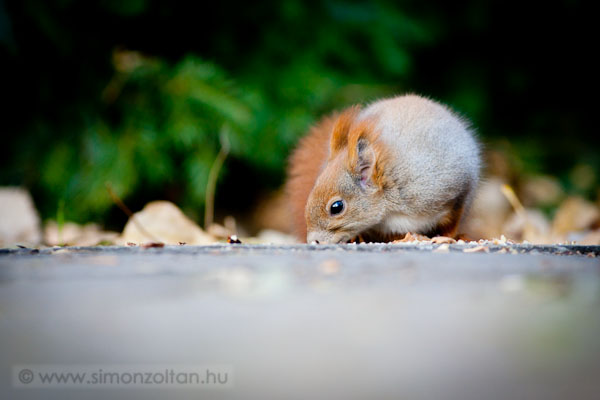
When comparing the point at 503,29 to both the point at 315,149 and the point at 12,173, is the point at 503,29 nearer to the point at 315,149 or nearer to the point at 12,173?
the point at 315,149

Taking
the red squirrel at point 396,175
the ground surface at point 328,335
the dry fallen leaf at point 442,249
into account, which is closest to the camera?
the ground surface at point 328,335

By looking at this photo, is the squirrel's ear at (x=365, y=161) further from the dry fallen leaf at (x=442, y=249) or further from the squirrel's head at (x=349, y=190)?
the dry fallen leaf at (x=442, y=249)

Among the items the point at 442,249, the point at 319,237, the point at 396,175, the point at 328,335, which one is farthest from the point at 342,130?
the point at 328,335

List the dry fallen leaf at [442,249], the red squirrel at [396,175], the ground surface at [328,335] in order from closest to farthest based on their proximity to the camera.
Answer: the ground surface at [328,335], the dry fallen leaf at [442,249], the red squirrel at [396,175]

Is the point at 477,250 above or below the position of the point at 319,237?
below

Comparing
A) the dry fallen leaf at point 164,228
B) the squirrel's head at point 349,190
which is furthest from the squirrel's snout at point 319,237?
the dry fallen leaf at point 164,228

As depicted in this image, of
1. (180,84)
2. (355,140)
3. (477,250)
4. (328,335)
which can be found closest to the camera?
(328,335)

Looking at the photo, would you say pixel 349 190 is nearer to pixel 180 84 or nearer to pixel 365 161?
pixel 365 161

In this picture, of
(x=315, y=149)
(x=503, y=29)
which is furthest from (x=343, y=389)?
(x=503, y=29)
